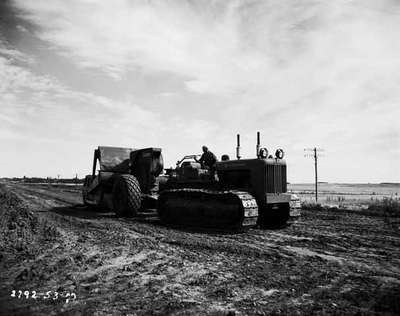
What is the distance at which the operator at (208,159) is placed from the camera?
12383 millimetres

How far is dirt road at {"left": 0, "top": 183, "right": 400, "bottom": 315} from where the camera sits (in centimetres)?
423

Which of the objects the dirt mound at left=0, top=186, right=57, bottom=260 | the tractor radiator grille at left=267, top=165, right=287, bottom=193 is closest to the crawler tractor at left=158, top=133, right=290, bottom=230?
the tractor radiator grille at left=267, top=165, right=287, bottom=193

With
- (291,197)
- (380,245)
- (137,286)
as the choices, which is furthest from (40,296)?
(291,197)

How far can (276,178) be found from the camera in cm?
1067

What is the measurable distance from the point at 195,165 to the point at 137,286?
7.96m

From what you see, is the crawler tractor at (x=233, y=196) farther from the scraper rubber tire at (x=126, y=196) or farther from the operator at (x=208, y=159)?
the scraper rubber tire at (x=126, y=196)

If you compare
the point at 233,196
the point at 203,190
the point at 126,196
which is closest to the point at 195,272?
the point at 233,196

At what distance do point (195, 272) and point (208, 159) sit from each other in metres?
6.97

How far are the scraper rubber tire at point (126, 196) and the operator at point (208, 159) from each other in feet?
8.56

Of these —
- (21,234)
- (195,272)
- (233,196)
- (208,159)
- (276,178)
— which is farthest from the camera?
(208,159)

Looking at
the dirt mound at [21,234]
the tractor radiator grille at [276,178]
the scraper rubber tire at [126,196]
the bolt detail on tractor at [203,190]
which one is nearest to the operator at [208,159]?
the bolt detail on tractor at [203,190]

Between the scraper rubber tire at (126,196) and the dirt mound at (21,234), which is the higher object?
the scraper rubber tire at (126,196)

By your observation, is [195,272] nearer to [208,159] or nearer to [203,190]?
[203,190]

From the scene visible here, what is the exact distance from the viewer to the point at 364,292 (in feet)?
15.8
